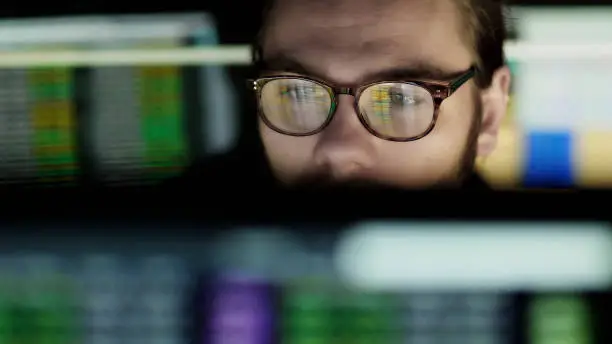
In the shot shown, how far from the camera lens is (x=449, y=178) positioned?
2.54ft

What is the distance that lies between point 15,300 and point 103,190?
0.44 ft

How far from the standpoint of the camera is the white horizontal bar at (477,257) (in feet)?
2.29

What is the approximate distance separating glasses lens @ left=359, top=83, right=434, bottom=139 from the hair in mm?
83

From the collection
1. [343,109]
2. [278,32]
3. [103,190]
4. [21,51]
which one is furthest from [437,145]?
[21,51]

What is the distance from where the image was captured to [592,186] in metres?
0.78

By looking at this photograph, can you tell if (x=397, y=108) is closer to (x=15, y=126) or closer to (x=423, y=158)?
(x=423, y=158)

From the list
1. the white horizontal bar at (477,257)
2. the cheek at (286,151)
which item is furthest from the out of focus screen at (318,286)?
the cheek at (286,151)

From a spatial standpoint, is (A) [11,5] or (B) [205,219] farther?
(A) [11,5]

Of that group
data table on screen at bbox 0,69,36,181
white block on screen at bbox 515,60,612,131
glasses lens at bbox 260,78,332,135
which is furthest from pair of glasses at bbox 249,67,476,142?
data table on screen at bbox 0,69,36,181

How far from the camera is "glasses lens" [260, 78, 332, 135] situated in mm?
763

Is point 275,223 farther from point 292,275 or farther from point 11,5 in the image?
point 11,5

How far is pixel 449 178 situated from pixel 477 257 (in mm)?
105

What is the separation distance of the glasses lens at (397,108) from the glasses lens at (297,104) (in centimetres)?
4

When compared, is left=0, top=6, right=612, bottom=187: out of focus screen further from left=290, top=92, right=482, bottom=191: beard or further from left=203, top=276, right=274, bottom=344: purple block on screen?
left=203, top=276, right=274, bottom=344: purple block on screen
